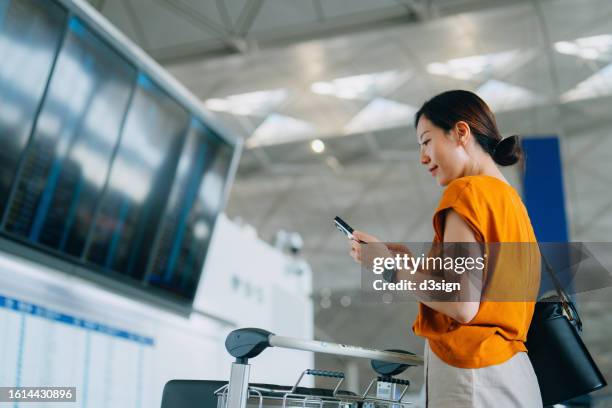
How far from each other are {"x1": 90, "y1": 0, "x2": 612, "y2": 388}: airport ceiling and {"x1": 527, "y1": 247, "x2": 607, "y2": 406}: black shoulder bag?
10195 mm

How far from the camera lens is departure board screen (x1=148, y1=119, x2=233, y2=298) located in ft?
24.5

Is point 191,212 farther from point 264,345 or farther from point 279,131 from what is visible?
point 279,131

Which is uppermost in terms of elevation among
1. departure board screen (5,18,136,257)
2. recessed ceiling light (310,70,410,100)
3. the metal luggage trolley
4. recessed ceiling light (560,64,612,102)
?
recessed ceiling light (560,64,612,102)

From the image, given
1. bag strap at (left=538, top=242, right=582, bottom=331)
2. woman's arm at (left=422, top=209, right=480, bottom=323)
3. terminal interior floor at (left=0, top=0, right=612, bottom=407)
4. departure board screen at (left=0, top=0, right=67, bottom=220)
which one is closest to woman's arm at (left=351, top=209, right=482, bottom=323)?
woman's arm at (left=422, top=209, right=480, bottom=323)

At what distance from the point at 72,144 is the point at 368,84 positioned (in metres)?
11.4

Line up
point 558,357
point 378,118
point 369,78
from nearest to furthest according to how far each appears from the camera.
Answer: point 558,357 → point 369,78 → point 378,118

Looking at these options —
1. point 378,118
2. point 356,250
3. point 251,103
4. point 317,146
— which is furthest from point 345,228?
point 317,146

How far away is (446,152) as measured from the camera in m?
2.59

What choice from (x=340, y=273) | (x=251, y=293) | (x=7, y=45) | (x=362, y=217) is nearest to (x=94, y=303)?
(x=7, y=45)

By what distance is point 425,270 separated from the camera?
239cm

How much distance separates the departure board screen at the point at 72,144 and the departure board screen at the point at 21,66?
106 millimetres

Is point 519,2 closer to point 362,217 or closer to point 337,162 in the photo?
point 337,162

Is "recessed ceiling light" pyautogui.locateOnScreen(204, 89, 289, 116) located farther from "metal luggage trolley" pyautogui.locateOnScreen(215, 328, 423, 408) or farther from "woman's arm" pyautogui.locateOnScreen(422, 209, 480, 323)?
"woman's arm" pyautogui.locateOnScreen(422, 209, 480, 323)

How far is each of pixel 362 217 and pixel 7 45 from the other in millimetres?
20168
